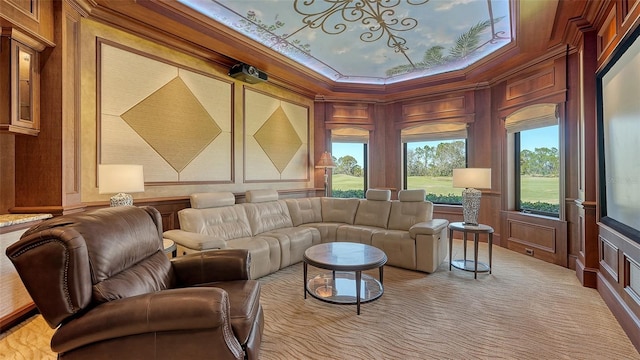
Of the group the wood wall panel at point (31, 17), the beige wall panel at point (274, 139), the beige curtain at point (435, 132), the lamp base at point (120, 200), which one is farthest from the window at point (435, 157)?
the wood wall panel at point (31, 17)

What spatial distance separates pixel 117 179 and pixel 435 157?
5.47 m

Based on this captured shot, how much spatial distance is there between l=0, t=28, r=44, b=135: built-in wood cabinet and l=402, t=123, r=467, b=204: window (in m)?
5.57

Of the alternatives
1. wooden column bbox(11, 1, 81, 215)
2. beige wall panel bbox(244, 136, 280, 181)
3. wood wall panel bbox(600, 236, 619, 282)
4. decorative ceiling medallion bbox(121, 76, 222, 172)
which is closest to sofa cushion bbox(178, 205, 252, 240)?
decorative ceiling medallion bbox(121, 76, 222, 172)

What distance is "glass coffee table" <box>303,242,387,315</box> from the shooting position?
2.57 m

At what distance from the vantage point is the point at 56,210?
101 inches

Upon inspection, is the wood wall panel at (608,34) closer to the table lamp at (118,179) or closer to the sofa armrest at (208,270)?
the sofa armrest at (208,270)

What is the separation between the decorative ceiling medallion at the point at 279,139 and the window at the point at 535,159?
3.71m

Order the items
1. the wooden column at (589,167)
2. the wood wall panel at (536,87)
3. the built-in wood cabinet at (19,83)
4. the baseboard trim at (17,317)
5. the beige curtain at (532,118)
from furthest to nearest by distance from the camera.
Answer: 1. the beige curtain at (532,118)
2. the wood wall panel at (536,87)
3. the wooden column at (589,167)
4. the built-in wood cabinet at (19,83)
5. the baseboard trim at (17,317)

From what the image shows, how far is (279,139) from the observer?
520 centimetres

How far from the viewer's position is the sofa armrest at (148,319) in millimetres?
1274

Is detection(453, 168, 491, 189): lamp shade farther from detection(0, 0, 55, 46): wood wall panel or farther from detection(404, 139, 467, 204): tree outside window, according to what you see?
detection(0, 0, 55, 46): wood wall panel

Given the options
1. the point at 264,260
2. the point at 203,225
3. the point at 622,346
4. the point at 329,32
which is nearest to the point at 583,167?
the point at 622,346

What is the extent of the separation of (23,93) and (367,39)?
151 inches

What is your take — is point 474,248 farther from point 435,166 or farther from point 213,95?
point 213,95
